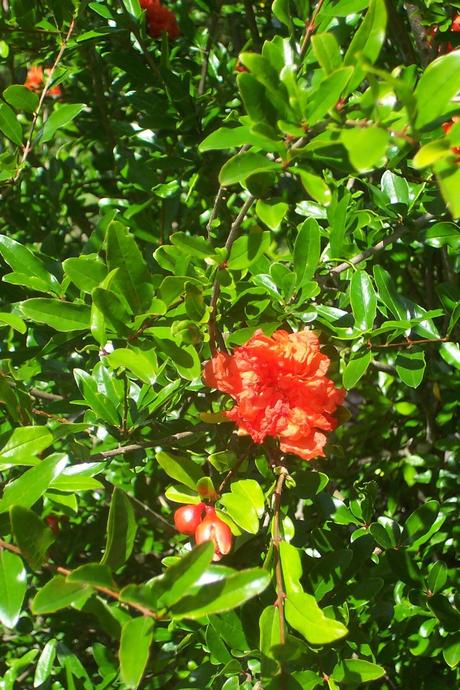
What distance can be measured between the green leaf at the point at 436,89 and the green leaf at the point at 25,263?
0.59 m

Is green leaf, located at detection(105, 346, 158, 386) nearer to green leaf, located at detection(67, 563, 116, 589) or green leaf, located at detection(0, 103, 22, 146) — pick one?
green leaf, located at detection(67, 563, 116, 589)

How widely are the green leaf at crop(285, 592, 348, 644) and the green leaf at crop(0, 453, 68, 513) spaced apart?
291 mm

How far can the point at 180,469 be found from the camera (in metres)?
0.97

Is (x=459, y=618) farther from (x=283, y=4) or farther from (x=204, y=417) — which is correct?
(x=283, y=4)

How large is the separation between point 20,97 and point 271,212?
0.48 metres

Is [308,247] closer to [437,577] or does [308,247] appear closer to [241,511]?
Answer: [241,511]

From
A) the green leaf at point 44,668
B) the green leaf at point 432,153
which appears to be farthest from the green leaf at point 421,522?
the green leaf at point 432,153

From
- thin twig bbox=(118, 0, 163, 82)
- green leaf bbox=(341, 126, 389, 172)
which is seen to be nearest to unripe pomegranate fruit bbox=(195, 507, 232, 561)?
green leaf bbox=(341, 126, 389, 172)

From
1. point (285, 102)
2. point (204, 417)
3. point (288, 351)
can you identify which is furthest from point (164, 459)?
point (285, 102)

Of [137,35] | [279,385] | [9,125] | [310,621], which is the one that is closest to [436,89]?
[279,385]

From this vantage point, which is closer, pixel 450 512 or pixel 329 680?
pixel 329 680

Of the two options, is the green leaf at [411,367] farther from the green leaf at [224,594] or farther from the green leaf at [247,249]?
the green leaf at [224,594]

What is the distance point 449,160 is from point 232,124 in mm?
341

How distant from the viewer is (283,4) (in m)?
0.90
